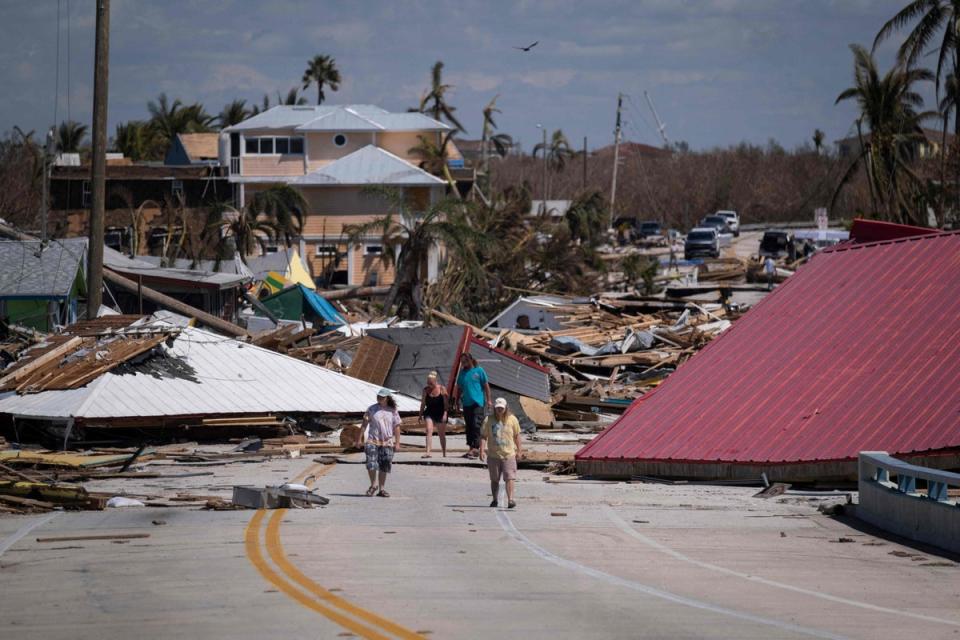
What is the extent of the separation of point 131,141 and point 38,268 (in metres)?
66.3

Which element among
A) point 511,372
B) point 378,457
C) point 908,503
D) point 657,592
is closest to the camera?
point 657,592

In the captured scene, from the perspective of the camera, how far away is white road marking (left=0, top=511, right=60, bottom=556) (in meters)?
12.9

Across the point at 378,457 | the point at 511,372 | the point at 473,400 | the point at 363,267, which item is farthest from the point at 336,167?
the point at 378,457

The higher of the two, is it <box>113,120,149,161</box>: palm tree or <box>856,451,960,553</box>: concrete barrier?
<box>113,120,149,161</box>: palm tree

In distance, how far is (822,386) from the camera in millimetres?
20266

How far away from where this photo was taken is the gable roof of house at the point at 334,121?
71.6 metres

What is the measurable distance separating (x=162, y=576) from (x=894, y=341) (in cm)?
1344

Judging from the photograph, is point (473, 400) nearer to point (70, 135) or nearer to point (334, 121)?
point (334, 121)

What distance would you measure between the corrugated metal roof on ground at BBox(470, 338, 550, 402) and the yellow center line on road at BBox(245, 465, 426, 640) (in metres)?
15.2

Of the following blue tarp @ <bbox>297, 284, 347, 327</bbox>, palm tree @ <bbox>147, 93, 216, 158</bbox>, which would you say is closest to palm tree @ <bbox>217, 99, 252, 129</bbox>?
palm tree @ <bbox>147, 93, 216, 158</bbox>

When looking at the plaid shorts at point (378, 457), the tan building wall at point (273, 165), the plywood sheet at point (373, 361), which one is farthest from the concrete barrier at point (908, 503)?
the tan building wall at point (273, 165)

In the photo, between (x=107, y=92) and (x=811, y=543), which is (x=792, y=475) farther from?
(x=107, y=92)

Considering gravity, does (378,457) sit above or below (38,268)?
below

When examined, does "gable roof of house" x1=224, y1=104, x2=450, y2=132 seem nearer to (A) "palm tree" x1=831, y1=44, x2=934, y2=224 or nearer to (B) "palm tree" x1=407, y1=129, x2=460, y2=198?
(B) "palm tree" x1=407, y1=129, x2=460, y2=198
